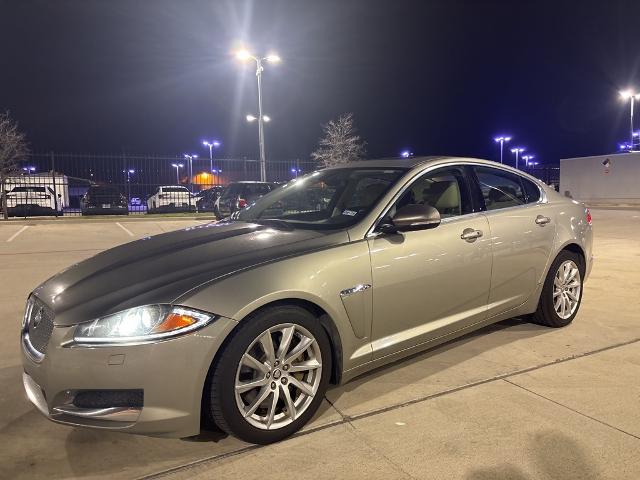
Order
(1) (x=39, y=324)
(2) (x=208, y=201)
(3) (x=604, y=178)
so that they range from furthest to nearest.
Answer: (3) (x=604, y=178)
(2) (x=208, y=201)
(1) (x=39, y=324)

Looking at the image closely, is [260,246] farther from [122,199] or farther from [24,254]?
[122,199]

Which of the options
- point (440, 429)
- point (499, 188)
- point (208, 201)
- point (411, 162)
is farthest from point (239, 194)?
point (440, 429)

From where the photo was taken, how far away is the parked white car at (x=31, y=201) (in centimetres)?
2072

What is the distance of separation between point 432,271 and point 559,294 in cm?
188

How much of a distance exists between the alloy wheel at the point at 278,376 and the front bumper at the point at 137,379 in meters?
0.24

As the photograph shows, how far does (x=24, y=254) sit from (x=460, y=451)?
9.77 metres

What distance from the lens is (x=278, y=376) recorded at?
2.85 metres

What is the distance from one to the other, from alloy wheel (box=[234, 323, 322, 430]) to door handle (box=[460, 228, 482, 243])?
4.90 feet

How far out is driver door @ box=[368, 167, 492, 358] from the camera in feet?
10.8

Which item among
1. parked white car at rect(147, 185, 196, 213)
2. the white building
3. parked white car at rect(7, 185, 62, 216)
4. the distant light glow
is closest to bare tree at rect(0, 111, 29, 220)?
parked white car at rect(7, 185, 62, 216)

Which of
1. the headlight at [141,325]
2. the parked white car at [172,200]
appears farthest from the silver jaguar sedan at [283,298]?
the parked white car at [172,200]

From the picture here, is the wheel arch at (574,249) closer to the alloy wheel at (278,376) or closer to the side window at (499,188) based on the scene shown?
the side window at (499,188)

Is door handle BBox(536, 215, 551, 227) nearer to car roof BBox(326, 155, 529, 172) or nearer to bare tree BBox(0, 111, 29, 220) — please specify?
car roof BBox(326, 155, 529, 172)

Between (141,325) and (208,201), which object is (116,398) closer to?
(141,325)
